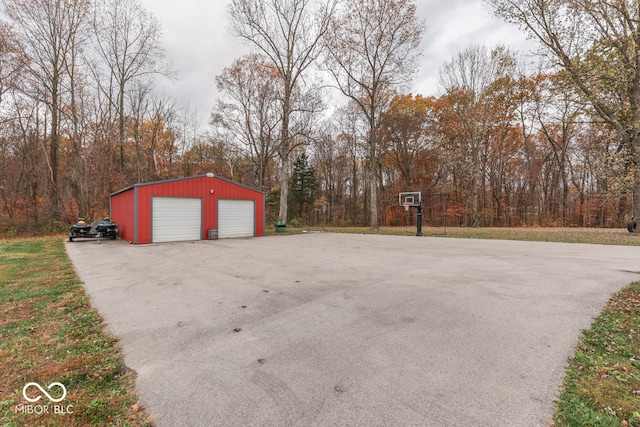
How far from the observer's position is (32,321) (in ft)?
9.84

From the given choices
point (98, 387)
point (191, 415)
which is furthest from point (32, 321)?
point (191, 415)

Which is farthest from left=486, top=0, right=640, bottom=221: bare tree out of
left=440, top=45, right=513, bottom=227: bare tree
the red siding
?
the red siding

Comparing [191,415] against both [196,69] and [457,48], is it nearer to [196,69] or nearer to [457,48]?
[196,69]

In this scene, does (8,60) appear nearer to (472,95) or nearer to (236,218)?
(236,218)

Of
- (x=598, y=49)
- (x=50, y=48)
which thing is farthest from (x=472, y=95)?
(x=50, y=48)

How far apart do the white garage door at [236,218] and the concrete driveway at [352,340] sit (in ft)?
24.5

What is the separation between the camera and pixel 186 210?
37.9ft

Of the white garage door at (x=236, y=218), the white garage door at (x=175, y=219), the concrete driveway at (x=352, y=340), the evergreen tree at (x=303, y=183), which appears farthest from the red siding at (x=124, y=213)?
the evergreen tree at (x=303, y=183)

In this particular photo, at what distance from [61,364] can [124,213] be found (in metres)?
11.7

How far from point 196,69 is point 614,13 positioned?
21.5 m

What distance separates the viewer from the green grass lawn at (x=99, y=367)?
1.57m

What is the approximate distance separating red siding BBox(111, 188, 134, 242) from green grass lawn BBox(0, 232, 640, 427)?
793cm

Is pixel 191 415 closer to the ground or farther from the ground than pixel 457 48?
closer to the ground

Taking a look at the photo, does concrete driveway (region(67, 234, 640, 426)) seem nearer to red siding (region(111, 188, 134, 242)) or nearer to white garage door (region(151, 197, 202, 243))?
white garage door (region(151, 197, 202, 243))
